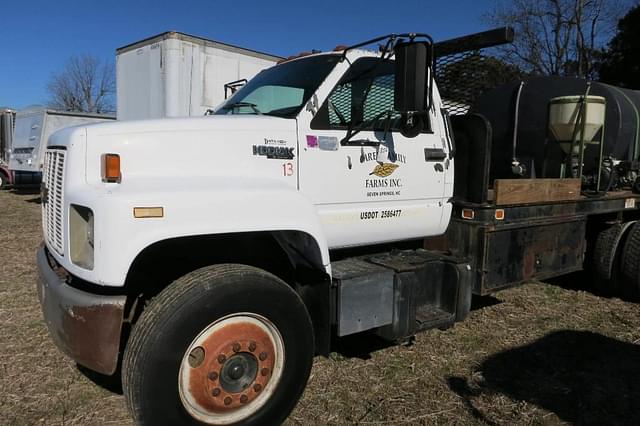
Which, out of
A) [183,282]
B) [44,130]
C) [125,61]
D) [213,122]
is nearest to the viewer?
[183,282]

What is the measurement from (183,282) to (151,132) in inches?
34.5

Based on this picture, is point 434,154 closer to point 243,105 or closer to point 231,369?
point 243,105

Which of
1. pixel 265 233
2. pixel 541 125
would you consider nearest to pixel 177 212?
pixel 265 233

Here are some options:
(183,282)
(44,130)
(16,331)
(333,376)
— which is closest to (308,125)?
(183,282)

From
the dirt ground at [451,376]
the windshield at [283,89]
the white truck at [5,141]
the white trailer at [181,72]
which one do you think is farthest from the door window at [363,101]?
the white truck at [5,141]

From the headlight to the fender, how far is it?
45 millimetres

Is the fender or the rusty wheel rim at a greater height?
the fender

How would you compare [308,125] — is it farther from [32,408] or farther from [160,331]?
[32,408]

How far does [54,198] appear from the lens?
3.07 meters

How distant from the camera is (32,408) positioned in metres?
3.34

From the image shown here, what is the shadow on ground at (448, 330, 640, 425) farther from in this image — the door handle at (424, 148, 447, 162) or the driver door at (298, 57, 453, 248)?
the door handle at (424, 148, 447, 162)

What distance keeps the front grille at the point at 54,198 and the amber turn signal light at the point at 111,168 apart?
0.33 metres

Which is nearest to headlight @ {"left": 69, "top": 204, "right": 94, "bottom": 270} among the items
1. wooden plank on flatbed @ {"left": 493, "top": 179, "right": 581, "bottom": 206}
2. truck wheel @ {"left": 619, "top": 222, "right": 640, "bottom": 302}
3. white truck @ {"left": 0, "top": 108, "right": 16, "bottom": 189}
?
wooden plank on flatbed @ {"left": 493, "top": 179, "right": 581, "bottom": 206}

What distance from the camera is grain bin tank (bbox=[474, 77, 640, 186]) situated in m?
5.75
